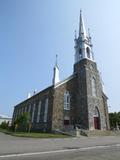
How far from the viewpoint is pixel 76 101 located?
34188 millimetres

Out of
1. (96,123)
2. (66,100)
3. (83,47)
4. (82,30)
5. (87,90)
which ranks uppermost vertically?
(82,30)

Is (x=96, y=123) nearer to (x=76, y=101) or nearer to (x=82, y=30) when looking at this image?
(x=76, y=101)

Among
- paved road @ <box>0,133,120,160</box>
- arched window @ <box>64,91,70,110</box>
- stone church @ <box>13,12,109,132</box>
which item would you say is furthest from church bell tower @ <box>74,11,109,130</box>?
paved road @ <box>0,133,120,160</box>

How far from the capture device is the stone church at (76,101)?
30688mm

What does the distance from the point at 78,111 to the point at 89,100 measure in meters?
3.18

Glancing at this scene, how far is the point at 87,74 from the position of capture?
34.0 metres

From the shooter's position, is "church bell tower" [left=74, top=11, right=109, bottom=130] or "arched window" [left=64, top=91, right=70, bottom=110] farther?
"arched window" [left=64, top=91, right=70, bottom=110]

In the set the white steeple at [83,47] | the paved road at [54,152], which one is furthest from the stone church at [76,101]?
the paved road at [54,152]

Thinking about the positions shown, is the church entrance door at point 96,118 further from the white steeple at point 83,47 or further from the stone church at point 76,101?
the white steeple at point 83,47

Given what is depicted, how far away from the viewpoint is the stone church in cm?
3069

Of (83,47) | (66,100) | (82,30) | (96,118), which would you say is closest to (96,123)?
(96,118)

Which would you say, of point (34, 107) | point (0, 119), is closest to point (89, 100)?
point (34, 107)

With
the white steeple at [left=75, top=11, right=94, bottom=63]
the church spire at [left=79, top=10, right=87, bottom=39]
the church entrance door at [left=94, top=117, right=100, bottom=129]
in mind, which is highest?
the church spire at [left=79, top=10, right=87, bottom=39]

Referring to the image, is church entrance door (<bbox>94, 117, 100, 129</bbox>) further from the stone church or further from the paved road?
the paved road
